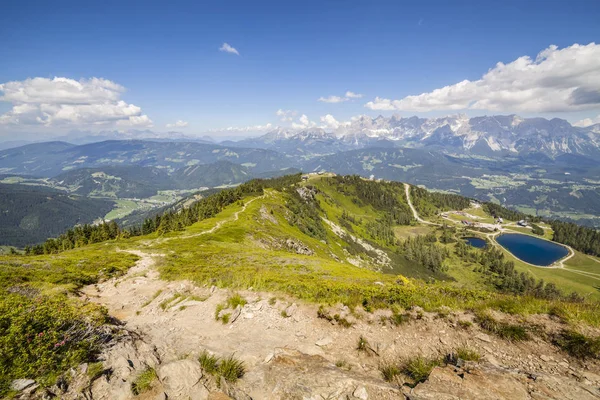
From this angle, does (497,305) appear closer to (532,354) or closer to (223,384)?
(532,354)

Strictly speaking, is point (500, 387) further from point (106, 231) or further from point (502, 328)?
point (106, 231)

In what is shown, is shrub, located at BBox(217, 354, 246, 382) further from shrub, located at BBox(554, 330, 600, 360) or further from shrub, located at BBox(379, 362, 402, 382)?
shrub, located at BBox(554, 330, 600, 360)

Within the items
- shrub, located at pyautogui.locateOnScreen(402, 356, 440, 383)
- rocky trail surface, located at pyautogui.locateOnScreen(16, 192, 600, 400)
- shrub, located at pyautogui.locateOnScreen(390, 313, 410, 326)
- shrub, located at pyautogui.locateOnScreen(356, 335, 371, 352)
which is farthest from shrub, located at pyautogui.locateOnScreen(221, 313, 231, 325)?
shrub, located at pyautogui.locateOnScreen(402, 356, 440, 383)

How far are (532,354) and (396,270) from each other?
166m

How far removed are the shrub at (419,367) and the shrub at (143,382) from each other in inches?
449

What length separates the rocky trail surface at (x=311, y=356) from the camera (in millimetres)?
10094

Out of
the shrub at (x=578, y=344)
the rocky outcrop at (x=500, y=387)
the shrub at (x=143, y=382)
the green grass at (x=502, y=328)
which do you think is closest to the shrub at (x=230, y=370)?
the shrub at (x=143, y=382)

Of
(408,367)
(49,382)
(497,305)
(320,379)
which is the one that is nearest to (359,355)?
(408,367)

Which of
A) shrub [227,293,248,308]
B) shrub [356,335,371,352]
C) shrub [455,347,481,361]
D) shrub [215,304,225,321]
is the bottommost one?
shrub [215,304,225,321]

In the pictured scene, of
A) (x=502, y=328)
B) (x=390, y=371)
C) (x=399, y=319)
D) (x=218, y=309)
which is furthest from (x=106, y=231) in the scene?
(x=502, y=328)

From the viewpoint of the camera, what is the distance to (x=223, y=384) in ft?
36.6

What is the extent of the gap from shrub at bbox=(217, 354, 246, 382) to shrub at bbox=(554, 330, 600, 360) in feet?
49.4

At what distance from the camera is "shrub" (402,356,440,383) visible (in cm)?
1152

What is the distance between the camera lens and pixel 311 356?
1441 centimetres
